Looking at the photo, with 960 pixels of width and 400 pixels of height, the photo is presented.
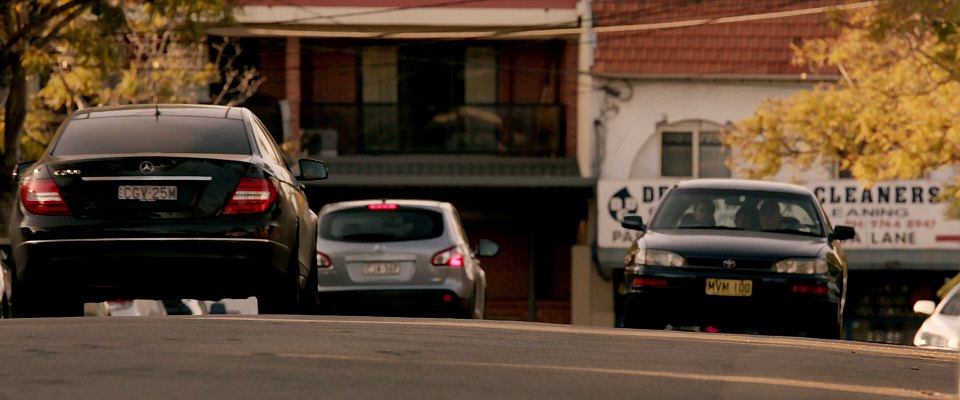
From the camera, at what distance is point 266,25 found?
117 ft

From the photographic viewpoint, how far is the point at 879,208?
34.8 metres

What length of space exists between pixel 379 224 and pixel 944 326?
5631 millimetres

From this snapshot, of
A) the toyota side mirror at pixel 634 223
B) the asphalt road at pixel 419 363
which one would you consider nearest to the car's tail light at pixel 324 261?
the toyota side mirror at pixel 634 223

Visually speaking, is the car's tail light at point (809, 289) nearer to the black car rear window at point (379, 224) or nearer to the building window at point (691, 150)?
the black car rear window at point (379, 224)

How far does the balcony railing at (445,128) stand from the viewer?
125 feet

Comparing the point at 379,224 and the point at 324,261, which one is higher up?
the point at 379,224

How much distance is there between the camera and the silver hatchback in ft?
62.1

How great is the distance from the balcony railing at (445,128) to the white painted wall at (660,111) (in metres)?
2.23

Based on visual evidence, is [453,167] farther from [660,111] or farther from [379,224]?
[379,224]

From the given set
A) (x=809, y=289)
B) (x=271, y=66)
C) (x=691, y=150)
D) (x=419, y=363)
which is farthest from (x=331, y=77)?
(x=419, y=363)

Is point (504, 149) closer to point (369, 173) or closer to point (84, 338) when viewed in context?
point (369, 173)

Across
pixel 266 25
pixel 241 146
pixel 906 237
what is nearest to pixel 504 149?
pixel 266 25

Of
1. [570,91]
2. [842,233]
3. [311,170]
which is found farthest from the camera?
[570,91]

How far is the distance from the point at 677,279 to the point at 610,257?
18.8m
